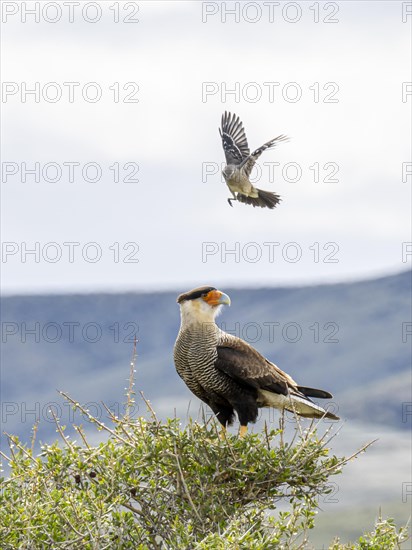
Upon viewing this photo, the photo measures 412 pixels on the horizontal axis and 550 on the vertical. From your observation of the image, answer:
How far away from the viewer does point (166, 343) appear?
95438mm

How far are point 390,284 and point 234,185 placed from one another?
8511 centimetres

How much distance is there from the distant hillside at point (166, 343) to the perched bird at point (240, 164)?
236 feet

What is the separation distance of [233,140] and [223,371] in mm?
3689

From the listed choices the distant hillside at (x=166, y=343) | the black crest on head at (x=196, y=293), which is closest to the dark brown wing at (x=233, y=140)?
the black crest on head at (x=196, y=293)

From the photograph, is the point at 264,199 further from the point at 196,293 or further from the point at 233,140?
the point at 196,293

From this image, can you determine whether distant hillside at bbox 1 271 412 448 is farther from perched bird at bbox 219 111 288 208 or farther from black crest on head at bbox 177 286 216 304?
black crest on head at bbox 177 286 216 304

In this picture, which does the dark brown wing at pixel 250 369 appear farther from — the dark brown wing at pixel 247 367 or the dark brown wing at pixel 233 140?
the dark brown wing at pixel 233 140

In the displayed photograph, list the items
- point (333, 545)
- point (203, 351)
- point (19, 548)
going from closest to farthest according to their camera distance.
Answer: point (19, 548), point (333, 545), point (203, 351)

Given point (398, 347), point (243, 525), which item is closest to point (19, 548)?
point (243, 525)

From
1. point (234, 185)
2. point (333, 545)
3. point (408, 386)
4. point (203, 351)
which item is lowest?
point (408, 386)

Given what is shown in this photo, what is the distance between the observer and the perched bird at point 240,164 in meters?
13.2

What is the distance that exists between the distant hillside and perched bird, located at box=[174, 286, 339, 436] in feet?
243

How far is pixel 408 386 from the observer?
8500 centimetres

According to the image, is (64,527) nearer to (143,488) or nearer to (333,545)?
(143,488)
